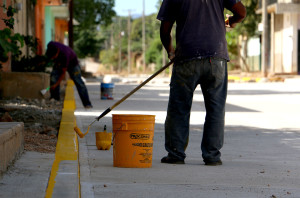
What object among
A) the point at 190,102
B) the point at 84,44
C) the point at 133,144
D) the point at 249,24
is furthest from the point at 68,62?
the point at 84,44

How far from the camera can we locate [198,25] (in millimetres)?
7496

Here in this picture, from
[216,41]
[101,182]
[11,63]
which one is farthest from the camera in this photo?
[11,63]

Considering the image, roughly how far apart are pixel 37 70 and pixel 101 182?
44.2 ft

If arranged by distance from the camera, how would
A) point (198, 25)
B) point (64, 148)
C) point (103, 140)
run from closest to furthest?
point (198, 25), point (64, 148), point (103, 140)

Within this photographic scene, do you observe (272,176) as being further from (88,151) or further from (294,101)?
(294,101)

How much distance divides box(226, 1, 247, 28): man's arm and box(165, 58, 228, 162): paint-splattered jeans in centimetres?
51

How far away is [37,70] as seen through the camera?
19328mm

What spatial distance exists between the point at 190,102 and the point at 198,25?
81cm

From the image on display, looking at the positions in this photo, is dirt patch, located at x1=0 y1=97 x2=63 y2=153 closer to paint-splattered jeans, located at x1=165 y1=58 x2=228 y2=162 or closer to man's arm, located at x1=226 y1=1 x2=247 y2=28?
paint-splattered jeans, located at x1=165 y1=58 x2=228 y2=162

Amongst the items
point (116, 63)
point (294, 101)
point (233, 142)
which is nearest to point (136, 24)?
point (116, 63)

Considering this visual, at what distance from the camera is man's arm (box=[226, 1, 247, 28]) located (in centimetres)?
763

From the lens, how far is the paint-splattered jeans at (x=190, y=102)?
755 centimetres

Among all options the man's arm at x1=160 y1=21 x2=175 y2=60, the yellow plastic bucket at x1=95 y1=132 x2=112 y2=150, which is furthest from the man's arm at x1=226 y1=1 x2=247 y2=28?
the yellow plastic bucket at x1=95 y1=132 x2=112 y2=150

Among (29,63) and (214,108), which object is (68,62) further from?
(214,108)
